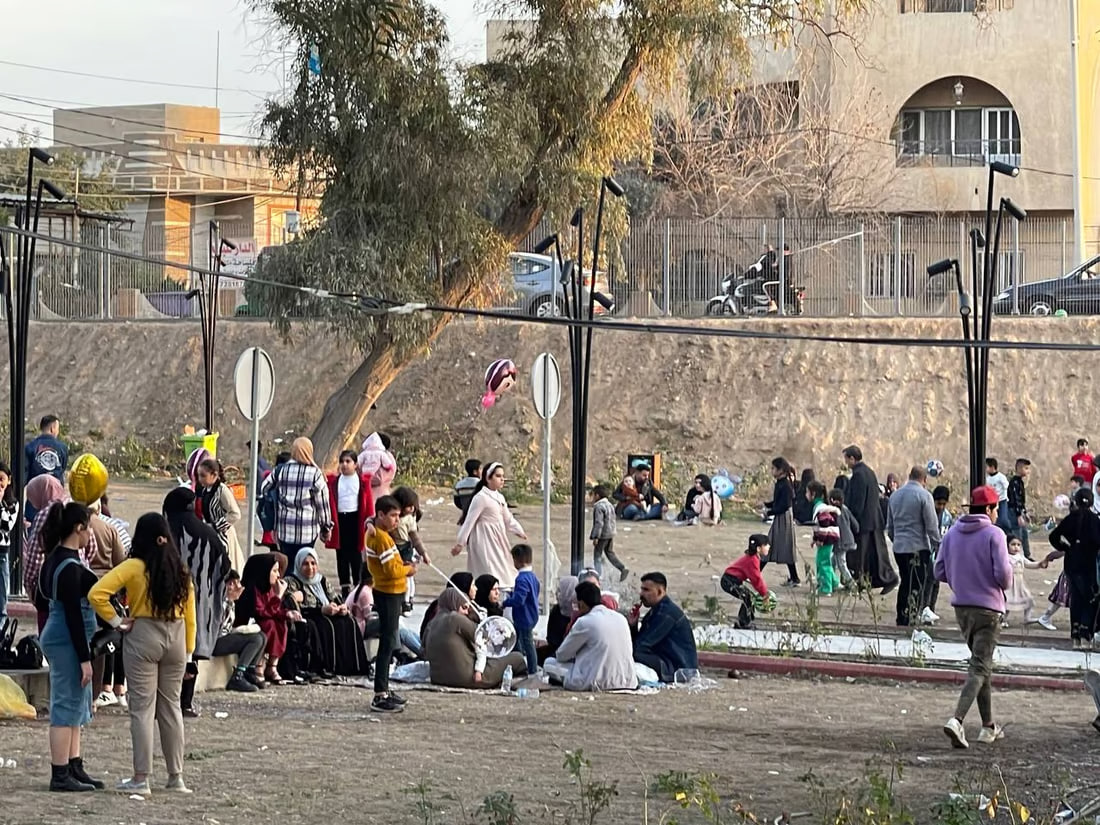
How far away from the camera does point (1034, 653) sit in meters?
16.0

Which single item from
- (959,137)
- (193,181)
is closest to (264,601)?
(959,137)

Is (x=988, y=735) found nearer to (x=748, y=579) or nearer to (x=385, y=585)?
(x=385, y=585)

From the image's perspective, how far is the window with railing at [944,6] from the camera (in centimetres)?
4634

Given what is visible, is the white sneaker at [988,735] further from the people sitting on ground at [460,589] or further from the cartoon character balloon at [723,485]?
the cartoon character balloon at [723,485]

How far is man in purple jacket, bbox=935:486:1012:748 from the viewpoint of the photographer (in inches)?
452

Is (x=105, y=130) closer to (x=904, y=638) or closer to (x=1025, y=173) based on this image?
Result: (x=1025, y=173)

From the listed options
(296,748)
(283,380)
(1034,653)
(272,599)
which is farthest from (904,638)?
(283,380)

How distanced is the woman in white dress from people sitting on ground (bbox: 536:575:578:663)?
0.87m

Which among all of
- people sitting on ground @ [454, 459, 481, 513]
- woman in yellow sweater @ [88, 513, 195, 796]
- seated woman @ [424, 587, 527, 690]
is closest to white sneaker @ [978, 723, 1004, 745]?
seated woman @ [424, 587, 527, 690]

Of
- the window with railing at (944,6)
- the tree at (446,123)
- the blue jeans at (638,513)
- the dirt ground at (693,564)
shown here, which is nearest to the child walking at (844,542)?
A: the dirt ground at (693,564)

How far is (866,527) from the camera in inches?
749

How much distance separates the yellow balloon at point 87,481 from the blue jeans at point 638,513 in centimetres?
1695

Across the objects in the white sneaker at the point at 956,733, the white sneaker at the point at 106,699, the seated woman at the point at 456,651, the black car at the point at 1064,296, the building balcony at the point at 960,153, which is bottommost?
the white sneaker at the point at 956,733

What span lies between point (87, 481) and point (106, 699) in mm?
1733
